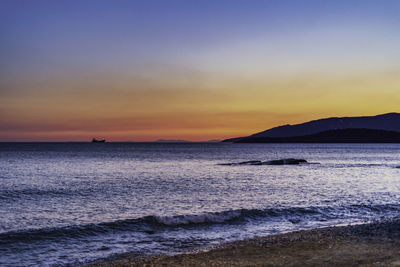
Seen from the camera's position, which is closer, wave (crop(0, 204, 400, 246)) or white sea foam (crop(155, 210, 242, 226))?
wave (crop(0, 204, 400, 246))

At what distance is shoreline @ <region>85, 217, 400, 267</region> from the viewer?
13570 millimetres

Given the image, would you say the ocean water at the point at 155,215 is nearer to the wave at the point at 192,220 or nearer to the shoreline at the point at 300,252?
the wave at the point at 192,220

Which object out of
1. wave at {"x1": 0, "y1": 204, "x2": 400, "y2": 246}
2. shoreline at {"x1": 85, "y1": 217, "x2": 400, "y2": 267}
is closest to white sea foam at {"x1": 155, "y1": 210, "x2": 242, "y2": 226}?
wave at {"x1": 0, "y1": 204, "x2": 400, "y2": 246}

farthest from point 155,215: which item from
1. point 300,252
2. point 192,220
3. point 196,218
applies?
point 300,252

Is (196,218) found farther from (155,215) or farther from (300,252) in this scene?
(300,252)

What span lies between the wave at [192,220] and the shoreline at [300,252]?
5260 millimetres

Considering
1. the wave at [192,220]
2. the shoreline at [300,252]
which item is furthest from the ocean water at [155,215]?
the shoreline at [300,252]

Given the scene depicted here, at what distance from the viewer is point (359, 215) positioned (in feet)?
83.8

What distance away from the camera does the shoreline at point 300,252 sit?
13.6m

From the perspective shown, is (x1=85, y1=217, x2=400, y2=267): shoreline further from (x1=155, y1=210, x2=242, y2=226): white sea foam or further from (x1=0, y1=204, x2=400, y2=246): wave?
(x1=155, y1=210, x2=242, y2=226): white sea foam

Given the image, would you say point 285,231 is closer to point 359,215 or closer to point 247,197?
point 359,215

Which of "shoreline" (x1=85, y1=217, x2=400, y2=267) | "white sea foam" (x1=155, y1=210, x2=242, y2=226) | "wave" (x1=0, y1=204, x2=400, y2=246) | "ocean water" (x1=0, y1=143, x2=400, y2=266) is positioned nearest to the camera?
"shoreline" (x1=85, y1=217, x2=400, y2=267)

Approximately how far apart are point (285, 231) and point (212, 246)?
565 cm

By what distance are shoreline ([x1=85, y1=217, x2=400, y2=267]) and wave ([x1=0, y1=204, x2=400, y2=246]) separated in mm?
5260
